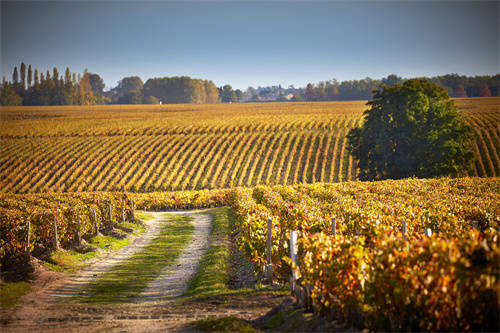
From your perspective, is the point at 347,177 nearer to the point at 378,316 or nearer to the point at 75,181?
the point at 75,181

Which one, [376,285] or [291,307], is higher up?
[376,285]

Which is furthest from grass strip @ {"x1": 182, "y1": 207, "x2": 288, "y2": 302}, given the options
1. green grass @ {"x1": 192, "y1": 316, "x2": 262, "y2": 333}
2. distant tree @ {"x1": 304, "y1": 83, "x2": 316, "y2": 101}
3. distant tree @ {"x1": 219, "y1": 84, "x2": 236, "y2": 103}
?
distant tree @ {"x1": 219, "y1": 84, "x2": 236, "y2": 103}

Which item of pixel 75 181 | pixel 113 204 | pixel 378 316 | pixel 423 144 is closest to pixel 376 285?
pixel 378 316

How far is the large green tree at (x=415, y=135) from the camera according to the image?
39.5 meters

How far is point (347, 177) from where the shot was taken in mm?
47812

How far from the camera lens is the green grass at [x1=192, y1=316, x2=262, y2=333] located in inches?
266

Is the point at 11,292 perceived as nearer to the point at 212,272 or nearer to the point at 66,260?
the point at 66,260

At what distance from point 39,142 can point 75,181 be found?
20.4 metres

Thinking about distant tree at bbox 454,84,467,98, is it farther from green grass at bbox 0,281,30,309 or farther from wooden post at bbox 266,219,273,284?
green grass at bbox 0,281,30,309

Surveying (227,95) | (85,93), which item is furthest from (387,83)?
(85,93)

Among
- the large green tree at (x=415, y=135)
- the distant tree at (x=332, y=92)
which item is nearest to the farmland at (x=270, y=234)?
the large green tree at (x=415, y=135)

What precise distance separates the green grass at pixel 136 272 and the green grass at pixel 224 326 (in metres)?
3.98

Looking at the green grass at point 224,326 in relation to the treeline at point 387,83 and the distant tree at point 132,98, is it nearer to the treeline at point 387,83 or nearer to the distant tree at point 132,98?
the treeline at point 387,83

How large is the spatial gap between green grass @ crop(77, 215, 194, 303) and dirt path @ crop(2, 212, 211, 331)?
339 mm
